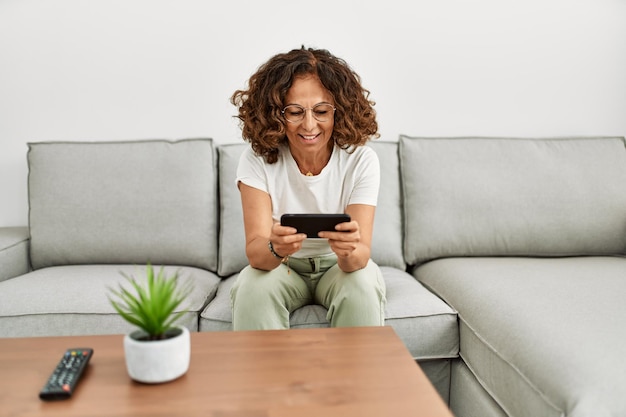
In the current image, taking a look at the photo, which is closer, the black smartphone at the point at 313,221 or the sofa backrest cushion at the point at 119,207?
the black smartphone at the point at 313,221

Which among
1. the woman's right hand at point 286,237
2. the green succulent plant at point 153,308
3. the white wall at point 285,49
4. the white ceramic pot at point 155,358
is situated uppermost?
the white wall at point 285,49

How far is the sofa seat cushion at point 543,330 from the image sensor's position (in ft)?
3.38

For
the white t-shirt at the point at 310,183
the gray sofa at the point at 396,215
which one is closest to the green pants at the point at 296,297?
the white t-shirt at the point at 310,183

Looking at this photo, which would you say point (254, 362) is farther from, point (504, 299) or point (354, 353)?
point (504, 299)

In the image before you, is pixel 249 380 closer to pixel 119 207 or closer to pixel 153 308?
pixel 153 308

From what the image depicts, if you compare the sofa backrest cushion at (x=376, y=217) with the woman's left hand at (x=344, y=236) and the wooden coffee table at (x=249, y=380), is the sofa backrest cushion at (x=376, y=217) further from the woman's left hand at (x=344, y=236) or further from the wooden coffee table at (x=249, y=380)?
the wooden coffee table at (x=249, y=380)

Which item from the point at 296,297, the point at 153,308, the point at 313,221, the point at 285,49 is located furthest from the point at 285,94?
the point at 285,49

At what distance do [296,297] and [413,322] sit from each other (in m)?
0.35

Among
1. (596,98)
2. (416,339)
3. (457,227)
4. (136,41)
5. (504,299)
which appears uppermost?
(136,41)

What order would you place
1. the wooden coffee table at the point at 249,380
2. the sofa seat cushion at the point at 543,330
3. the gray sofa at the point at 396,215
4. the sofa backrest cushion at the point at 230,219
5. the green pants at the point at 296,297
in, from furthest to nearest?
1. the sofa backrest cushion at the point at 230,219
2. the gray sofa at the point at 396,215
3. the green pants at the point at 296,297
4. the sofa seat cushion at the point at 543,330
5. the wooden coffee table at the point at 249,380

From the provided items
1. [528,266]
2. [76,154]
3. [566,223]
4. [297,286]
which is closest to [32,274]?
[76,154]

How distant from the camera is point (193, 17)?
226 centimetres

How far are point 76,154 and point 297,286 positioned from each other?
3.65 feet

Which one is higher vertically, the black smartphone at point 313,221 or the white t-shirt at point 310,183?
the white t-shirt at point 310,183
